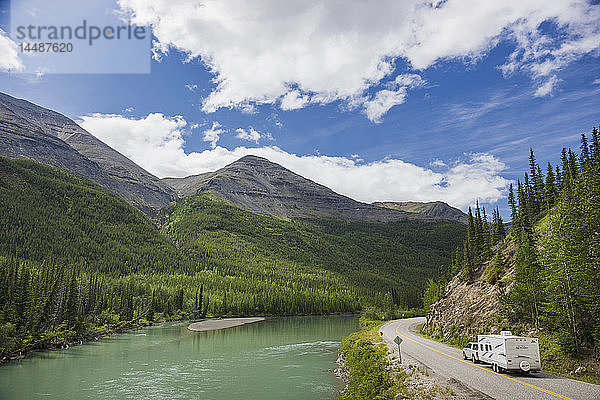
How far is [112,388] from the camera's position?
40000mm

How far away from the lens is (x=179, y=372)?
48031 millimetres

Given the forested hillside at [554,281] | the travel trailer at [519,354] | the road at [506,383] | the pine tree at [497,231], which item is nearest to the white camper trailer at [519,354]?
the travel trailer at [519,354]

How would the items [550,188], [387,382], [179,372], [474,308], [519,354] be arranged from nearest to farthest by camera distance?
[519,354] < [387,382] < [179,372] < [474,308] < [550,188]

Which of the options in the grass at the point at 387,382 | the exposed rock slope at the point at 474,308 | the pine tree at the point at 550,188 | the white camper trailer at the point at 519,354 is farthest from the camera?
the pine tree at the point at 550,188

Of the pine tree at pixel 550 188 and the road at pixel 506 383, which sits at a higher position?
the pine tree at pixel 550 188

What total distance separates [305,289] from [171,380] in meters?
152

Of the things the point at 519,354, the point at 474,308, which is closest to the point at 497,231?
the point at 474,308

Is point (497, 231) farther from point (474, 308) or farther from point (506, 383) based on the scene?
point (506, 383)

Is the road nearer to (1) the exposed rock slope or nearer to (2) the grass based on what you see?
(2) the grass

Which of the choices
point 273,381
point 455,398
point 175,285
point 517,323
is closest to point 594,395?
point 455,398

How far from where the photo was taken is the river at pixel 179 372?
1474 inches

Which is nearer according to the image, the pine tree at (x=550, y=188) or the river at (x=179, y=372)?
the river at (x=179, y=372)

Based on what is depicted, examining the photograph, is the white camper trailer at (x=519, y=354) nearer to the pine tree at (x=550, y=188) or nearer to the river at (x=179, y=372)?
the river at (x=179, y=372)

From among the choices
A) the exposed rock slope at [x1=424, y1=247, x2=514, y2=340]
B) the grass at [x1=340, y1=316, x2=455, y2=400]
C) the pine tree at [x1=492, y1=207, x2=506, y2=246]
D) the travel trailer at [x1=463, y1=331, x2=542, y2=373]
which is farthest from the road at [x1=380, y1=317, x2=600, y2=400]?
the pine tree at [x1=492, y1=207, x2=506, y2=246]
